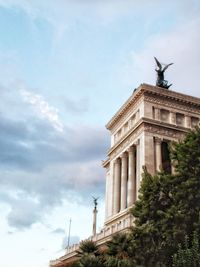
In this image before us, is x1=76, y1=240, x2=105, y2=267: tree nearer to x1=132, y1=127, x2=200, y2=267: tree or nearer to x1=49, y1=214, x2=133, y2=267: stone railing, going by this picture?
x1=132, y1=127, x2=200, y2=267: tree

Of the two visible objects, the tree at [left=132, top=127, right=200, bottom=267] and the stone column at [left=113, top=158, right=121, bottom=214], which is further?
the stone column at [left=113, top=158, right=121, bottom=214]

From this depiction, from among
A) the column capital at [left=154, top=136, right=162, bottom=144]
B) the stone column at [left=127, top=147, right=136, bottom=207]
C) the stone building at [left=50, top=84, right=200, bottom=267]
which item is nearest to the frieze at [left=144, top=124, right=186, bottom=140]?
the stone building at [left=50, top=84, right=200, bottom=267]

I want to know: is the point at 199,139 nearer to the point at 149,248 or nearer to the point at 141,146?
the point at 149,248

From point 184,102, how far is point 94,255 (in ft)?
98.7

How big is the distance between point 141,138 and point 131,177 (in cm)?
571

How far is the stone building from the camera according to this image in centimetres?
4988

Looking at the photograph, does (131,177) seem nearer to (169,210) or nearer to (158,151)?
(158,151)

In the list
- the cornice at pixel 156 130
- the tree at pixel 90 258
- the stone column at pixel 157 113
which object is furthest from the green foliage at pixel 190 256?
the stone column at pixel 157 113

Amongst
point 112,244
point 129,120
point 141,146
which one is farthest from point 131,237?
point 129,120

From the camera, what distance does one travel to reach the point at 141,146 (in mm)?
50156

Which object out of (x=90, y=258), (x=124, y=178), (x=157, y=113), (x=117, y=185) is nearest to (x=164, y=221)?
(x=90, y=258)

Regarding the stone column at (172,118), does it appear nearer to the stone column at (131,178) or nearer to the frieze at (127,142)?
the frieze at (127,142)

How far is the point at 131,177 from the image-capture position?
52062mm

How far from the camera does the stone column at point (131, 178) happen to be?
1981 inches
